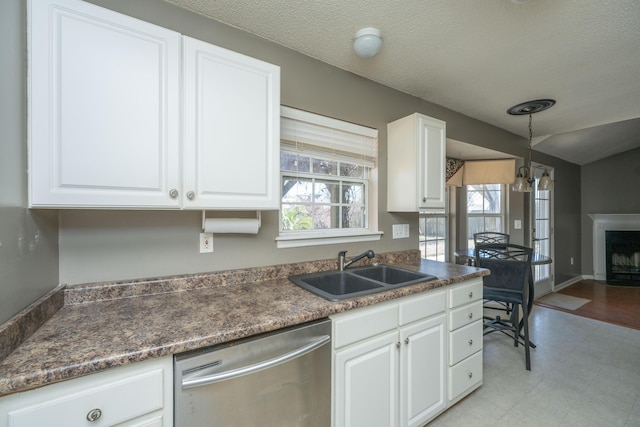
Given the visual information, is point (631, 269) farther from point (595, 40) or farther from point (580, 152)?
point (595, 40)

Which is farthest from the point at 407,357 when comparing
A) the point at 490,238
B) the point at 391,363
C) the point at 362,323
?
the point at 490,238

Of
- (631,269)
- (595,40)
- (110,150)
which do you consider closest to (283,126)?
(110,150)

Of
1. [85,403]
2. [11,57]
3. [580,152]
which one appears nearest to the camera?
[85,403]

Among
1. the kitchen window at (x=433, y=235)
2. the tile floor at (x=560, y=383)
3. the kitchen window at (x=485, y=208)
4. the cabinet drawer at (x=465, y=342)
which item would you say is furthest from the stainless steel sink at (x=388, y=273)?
the kitchen window at (x=485, y=208)

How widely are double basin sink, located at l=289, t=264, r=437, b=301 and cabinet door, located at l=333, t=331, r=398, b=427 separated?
324 mm

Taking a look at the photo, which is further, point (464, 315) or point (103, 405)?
point (464, 315)

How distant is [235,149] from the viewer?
1269 millimetres

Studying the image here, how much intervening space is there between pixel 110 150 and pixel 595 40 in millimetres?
2703

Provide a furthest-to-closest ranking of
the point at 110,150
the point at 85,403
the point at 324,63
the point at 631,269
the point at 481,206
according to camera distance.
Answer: the point at 631,269, the point at 481,206, the point at 324,63, the point at 110,150, the point at 85,403

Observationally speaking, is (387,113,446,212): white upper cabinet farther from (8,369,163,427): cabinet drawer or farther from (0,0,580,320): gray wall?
(8,369,163,427): cabinet drawer

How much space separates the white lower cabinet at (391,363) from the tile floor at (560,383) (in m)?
0.35

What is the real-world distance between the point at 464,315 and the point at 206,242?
1.73m

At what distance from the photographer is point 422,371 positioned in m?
1.56

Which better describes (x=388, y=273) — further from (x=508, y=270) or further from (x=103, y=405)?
(x=103, y=405)
